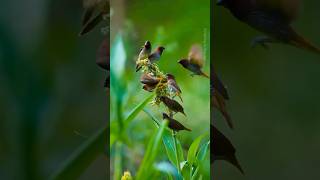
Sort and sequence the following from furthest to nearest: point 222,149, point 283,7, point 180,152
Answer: point 180,152
point 222,149
point 283,7

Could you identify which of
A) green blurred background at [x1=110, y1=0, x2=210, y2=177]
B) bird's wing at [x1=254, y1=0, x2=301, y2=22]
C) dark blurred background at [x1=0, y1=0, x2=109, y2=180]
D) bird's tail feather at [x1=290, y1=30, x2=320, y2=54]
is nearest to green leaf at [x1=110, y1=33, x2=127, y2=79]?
green blurred background at [x1=110, y1=0, x2=210, y2=177]

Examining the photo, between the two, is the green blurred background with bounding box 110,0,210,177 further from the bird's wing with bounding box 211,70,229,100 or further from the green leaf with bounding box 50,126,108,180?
the green leaf with bounding box 50,126,108,180

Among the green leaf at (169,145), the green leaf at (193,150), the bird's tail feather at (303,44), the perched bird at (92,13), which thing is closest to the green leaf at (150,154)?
the green leaf at (169,145)

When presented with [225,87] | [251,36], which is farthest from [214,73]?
→ [251,36]

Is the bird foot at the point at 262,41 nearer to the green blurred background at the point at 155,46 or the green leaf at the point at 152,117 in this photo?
the green blurred background at the point at 155,46

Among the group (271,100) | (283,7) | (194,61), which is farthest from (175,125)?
(283,7)

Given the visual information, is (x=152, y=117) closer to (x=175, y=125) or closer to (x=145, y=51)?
(x=175, y=125)
